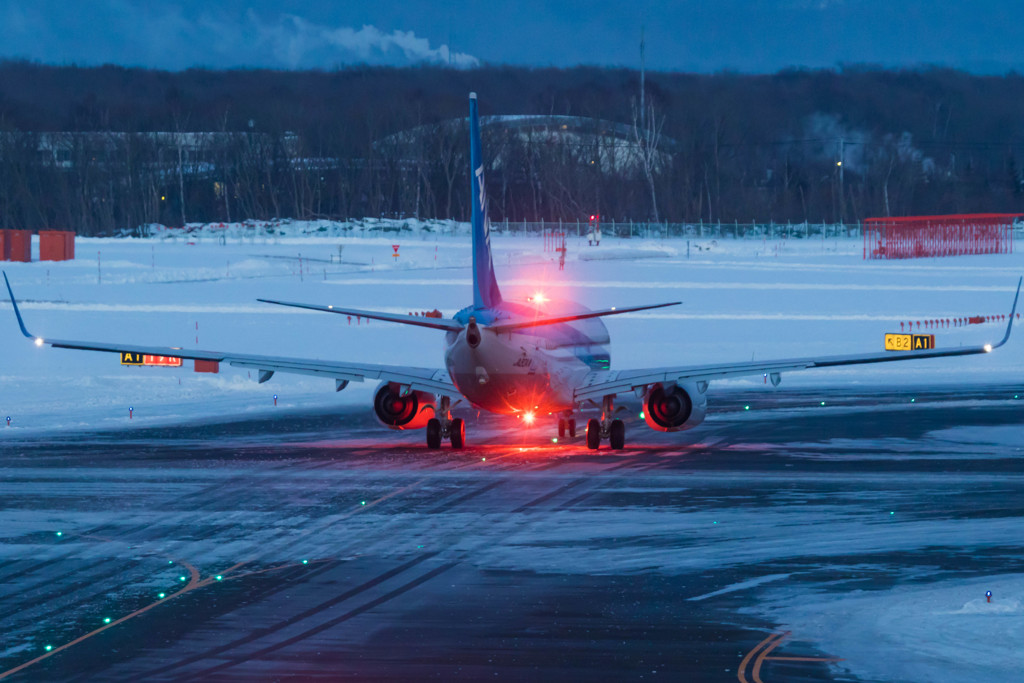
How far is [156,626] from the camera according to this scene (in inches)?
707

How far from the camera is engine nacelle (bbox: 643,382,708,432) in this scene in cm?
3409

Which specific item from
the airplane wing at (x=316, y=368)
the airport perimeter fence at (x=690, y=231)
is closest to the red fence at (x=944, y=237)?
the airport perimeter fence at (x=690, y=231)

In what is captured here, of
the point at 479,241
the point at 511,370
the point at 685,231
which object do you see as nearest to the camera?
the point at 511,370

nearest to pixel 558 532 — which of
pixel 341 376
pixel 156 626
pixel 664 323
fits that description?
pixel 156 626

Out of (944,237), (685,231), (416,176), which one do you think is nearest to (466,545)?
(944,237)

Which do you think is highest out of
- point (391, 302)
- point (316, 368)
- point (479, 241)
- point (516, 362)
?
point (479, 241)

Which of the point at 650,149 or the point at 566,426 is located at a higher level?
the point at 650,149

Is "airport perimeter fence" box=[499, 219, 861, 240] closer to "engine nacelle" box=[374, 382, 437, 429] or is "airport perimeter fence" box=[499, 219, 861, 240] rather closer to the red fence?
the red fence

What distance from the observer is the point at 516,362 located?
106 feet

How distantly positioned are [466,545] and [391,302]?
55.5 metres

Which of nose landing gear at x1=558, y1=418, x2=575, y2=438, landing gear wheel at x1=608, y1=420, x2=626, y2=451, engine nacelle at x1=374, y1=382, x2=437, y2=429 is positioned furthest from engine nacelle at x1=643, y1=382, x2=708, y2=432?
engine nacelle at x1=374, y1=382, x2=437, y2=429

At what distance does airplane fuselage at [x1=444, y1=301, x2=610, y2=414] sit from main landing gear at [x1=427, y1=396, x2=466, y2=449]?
1833 mm

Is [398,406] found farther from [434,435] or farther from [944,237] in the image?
[944,237]

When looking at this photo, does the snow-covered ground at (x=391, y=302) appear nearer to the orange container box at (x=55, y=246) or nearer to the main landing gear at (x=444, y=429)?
the orange container box at (x=55, y=246)
